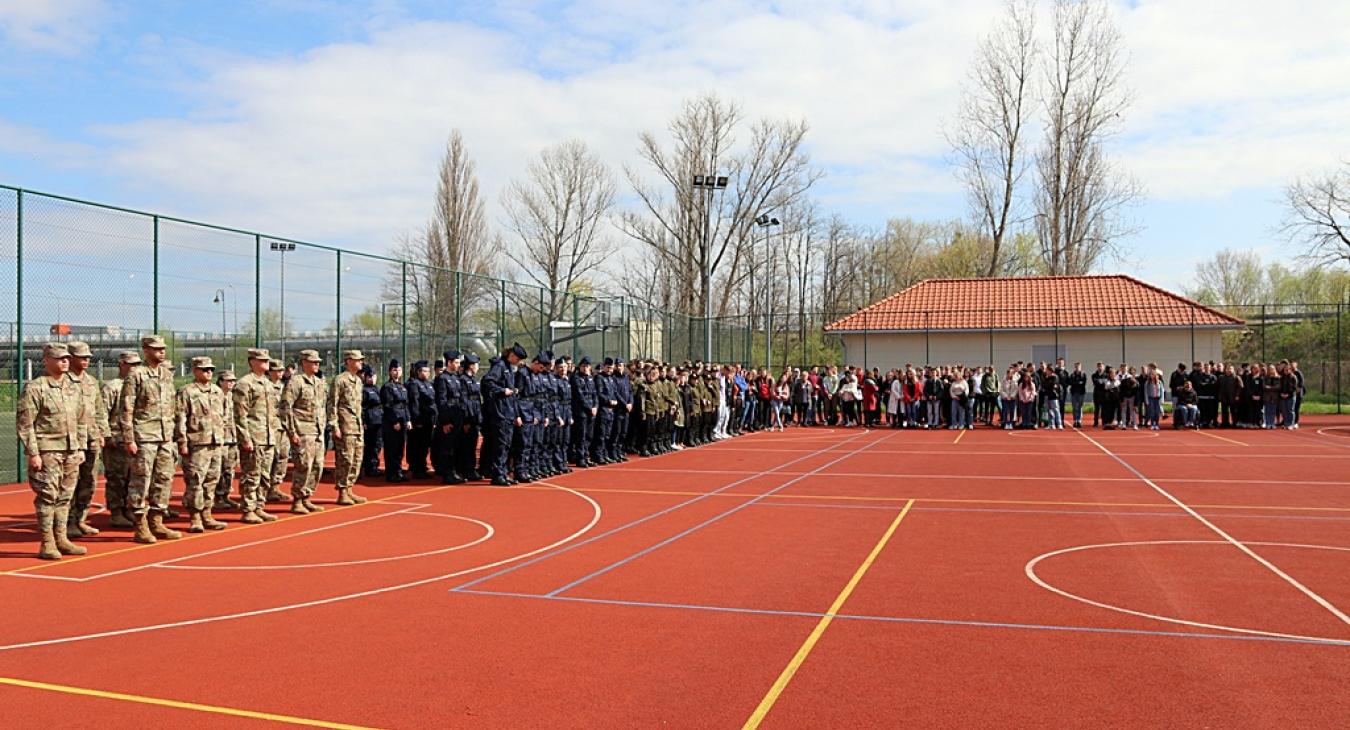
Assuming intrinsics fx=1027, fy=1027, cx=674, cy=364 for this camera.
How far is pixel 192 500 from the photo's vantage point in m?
11.1

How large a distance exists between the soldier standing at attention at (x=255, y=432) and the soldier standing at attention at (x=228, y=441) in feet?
0.27

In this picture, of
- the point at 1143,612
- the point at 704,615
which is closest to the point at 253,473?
the point at 704,615

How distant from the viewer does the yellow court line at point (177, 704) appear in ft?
16.8

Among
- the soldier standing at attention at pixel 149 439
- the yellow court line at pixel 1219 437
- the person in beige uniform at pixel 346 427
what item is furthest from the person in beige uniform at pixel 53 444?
the yellow court line at pixel 1219 437

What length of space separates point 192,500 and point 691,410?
13.2 metres

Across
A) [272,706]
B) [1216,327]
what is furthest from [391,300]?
[1216,327]

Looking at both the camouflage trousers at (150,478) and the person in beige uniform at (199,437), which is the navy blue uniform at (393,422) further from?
the camouflage trousers at (150,478)

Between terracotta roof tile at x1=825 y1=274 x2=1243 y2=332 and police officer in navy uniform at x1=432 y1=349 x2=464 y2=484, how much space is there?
25.8 m

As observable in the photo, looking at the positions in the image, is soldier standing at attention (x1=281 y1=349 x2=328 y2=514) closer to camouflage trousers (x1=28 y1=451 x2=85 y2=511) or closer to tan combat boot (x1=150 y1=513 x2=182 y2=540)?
tan combat boot (x1=150 y1=513 x2=182 y2=540)

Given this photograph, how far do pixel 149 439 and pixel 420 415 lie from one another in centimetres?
571

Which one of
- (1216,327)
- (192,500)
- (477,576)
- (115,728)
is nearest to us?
(115,728)

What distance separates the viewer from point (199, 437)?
11.2 meters

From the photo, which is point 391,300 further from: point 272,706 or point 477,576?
point 272,706

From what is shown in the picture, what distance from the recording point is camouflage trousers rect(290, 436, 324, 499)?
12.6 metres
